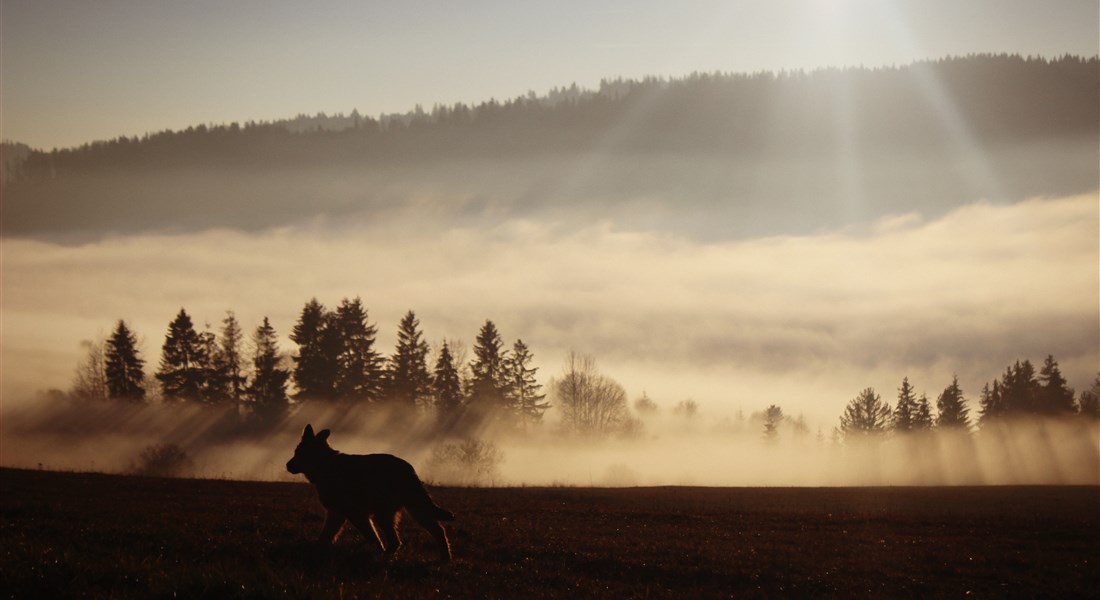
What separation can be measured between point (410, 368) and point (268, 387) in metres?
14.3

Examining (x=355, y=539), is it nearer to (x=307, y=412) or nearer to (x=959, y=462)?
(x=307, y=412)

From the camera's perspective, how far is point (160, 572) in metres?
13.2

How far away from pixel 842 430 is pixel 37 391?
103m

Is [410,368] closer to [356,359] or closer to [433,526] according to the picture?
[356,359]

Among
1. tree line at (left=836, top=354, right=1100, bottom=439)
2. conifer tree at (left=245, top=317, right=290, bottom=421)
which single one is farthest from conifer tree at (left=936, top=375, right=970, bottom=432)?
conifer tree at (left=245, top=317, right=290, bottom=421)

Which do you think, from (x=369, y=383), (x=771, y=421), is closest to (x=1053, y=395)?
(x=771, y=421)

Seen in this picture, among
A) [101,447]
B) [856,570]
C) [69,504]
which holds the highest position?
[101,447]

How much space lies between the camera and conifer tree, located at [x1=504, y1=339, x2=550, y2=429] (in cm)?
10425

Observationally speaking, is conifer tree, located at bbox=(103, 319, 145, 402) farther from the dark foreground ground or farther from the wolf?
the wolf

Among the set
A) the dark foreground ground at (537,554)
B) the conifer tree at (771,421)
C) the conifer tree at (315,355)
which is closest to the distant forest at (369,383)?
the conifer tree at (315,355)

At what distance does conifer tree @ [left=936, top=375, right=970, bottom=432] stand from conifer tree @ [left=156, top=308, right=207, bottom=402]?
86631mm

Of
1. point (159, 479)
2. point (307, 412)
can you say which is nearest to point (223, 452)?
point (307, 412)

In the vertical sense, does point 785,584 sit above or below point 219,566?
below

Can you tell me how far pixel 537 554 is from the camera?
1938 centimetres
